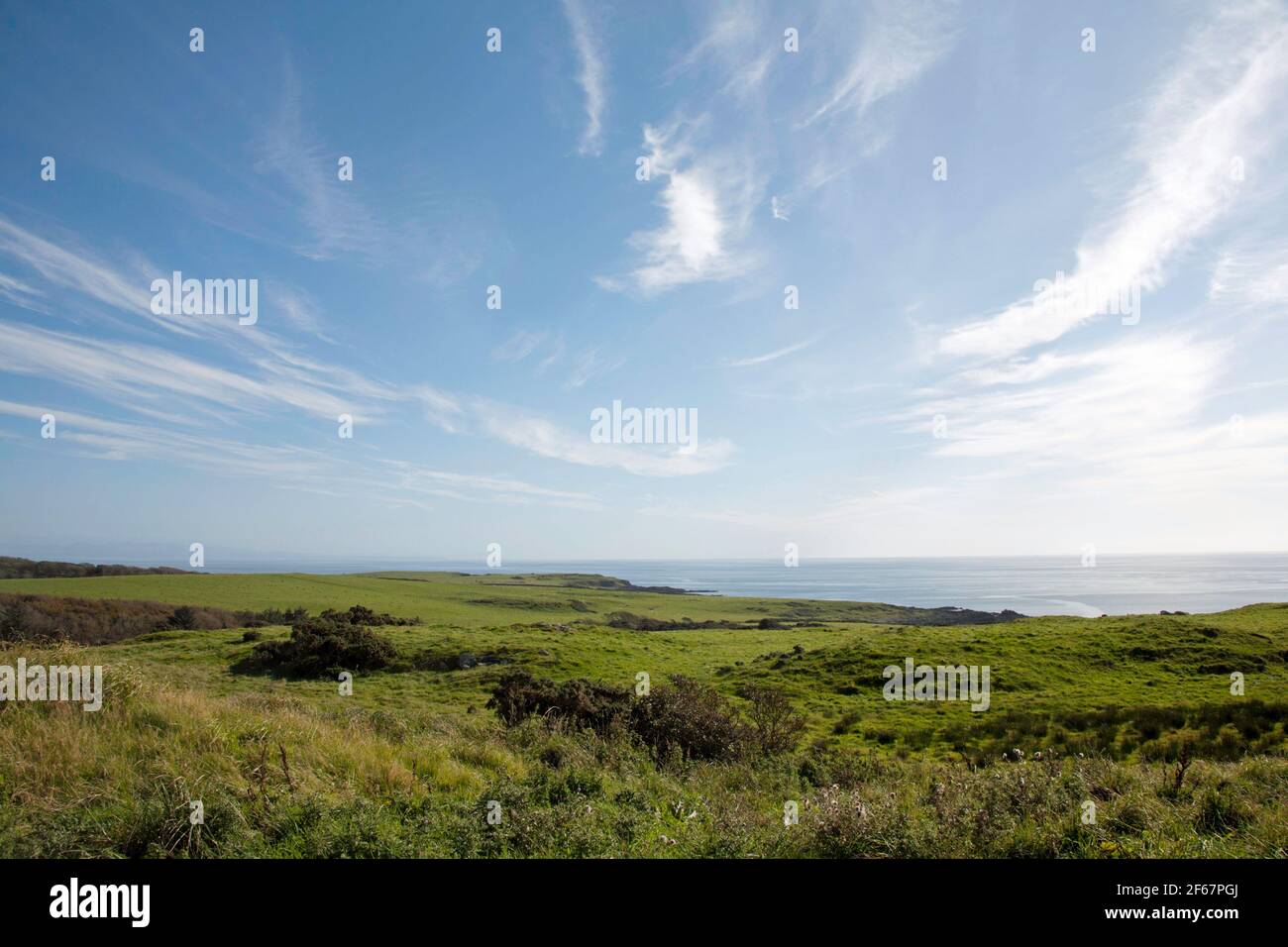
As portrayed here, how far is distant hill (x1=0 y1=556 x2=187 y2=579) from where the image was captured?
66812mm

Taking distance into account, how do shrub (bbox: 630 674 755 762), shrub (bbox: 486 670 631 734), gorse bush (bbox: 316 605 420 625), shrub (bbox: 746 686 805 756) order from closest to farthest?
shrub (bbox: 630 674 755 762) < shrub (bbox: 486 670 631 734) < shrub (bbox: 746 686 805 756) < gorse bush (bbox: 316 605 420 625)

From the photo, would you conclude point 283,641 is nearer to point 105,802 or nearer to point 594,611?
point 105,802

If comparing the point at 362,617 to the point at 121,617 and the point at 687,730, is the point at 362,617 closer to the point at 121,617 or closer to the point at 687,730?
the point at 121,617

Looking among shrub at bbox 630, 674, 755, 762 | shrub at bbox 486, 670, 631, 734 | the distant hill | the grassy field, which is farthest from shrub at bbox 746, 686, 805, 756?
the distant hill

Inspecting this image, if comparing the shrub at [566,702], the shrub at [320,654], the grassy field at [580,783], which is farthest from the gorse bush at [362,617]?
the shrub at [566,702]

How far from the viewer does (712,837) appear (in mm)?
6648

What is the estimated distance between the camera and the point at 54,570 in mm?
69125

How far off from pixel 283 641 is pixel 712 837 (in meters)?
28.9

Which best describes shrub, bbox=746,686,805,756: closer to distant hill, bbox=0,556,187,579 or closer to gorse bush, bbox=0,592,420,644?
gorse bush, bbox=0,592,420,644

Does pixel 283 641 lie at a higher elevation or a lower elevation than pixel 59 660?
lower

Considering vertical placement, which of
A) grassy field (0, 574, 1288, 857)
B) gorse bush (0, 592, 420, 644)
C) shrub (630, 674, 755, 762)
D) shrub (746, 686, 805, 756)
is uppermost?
grassy field (0, 574, 1288, 857)
